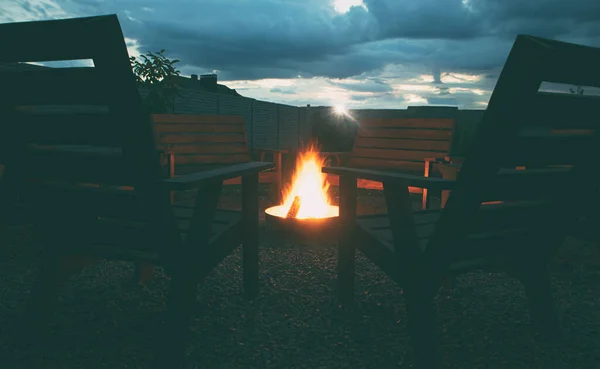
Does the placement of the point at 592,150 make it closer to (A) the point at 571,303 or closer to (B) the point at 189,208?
(A) the point at 571,303

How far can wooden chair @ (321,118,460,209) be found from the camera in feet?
16.9

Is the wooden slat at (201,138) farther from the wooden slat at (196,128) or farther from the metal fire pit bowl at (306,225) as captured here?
the metal fire pit bowl at (306,225)

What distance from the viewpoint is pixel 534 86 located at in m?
1.48

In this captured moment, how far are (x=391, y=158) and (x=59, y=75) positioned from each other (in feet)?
13.7

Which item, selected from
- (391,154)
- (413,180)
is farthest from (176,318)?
(391,154)

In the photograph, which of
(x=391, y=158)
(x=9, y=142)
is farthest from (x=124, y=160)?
(x=391, y=158)

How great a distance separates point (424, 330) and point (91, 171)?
5.11ft

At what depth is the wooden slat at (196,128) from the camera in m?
5.31

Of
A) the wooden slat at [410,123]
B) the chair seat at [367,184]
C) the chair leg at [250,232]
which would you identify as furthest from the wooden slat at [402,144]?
the chair leg at [250,232]

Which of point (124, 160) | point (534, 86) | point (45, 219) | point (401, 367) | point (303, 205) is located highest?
point (534, 86)

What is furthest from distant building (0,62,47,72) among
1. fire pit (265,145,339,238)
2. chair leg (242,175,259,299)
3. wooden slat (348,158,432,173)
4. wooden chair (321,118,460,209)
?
wooden slat (348,158,432,173)

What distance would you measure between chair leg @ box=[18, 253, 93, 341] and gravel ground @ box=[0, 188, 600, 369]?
116 mm

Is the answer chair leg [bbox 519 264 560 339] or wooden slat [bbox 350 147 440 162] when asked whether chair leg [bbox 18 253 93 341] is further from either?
wooden slat [bbox 350 147 440 162]

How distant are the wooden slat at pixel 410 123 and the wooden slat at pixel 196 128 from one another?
156 centimetres
